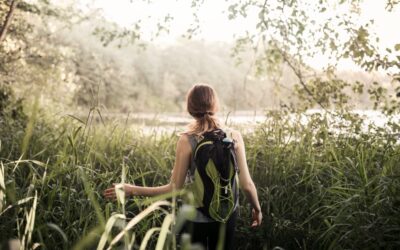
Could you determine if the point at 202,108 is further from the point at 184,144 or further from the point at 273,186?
the point at 273,186

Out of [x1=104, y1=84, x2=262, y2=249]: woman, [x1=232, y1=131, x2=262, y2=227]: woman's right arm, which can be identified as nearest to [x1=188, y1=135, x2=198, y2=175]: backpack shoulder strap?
[x1=104, y1=84, x2=262, y2=249]: woman

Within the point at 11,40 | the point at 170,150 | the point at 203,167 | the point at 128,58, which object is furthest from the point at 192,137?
the point at 128,58

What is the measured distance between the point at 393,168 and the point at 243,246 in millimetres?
1403

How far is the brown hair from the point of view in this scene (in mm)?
2908

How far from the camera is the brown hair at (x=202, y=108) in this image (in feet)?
9.54

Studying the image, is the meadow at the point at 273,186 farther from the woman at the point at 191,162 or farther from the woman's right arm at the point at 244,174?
the woman's right arm at the point at 244,174

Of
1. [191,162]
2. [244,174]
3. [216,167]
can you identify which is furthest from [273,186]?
[216,167]

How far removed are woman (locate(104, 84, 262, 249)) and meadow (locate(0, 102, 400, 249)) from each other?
19 centimetres

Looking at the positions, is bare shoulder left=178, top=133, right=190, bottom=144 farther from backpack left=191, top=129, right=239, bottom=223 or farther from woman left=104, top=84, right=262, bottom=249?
backpack left=191, top=129, right=239, bottom=223

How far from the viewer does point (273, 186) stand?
13.3 feet

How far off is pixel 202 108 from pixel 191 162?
360mm

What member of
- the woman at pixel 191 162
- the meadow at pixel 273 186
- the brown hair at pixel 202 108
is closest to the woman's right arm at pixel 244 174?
the woman at pixel 191 162

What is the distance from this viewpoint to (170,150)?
5262 mm

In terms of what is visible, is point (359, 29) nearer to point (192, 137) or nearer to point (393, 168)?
point (393, 168)
